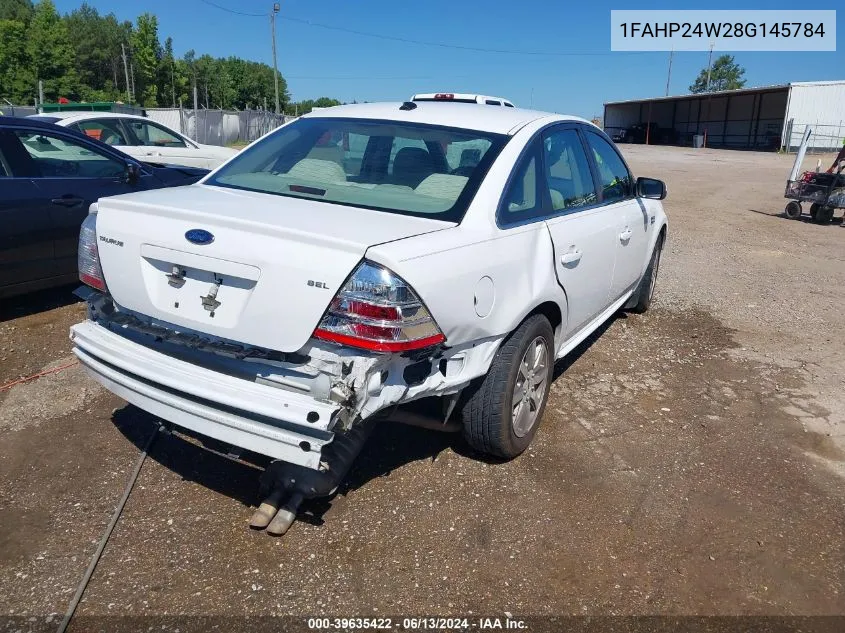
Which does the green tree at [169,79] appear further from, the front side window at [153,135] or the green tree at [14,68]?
the front side window at [153,135]

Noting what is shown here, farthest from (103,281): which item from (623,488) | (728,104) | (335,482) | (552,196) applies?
(728,104)

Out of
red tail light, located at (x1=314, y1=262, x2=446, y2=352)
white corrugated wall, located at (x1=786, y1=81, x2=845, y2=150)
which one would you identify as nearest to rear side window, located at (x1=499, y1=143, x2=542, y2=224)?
red tail light, located at (x1=314, y1=262, x2=446, y2=352)

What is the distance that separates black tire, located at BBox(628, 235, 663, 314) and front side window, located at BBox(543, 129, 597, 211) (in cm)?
190

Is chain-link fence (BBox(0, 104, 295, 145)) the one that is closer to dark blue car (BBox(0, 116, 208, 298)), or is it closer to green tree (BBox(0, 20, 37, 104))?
dark blue car (BBox(0, 116, 208, 298))

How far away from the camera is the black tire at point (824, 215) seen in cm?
1293

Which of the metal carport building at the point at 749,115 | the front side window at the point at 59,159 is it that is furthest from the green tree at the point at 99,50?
the front side window at the point at 59,159

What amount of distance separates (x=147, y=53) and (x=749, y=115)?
247 ft

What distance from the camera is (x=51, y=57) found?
74.2m

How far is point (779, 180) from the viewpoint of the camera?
2239 centimetres

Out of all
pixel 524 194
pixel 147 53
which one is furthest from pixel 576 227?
pixel 147 53

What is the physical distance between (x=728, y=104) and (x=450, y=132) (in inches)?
2203

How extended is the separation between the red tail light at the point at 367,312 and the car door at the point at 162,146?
9571 mm

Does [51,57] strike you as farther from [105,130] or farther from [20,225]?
[20,225]

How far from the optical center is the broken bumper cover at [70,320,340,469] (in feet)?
8.03
